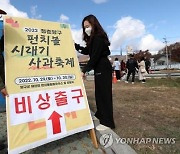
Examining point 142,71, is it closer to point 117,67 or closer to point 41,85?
point 117,67

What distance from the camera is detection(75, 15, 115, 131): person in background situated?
14.0ft

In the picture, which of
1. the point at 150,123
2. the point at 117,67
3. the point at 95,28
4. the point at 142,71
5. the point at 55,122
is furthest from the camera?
the point at 117,67

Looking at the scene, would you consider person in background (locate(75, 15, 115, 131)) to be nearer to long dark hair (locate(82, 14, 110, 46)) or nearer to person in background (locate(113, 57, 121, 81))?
long dark hair (locate(82, 14, 110, 46))

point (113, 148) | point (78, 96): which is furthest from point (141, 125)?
point (78, 96)

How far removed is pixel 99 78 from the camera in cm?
443

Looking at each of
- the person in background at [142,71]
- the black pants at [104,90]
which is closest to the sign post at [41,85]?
the black pants at [104,90]

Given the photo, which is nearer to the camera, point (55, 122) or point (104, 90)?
point (55, 122)

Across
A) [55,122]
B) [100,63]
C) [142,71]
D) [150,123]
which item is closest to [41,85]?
[55,122]

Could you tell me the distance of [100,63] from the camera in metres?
4.41

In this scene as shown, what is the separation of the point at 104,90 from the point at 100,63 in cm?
46

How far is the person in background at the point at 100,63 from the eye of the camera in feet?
14.0

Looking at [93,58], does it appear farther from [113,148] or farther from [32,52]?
[113,148]

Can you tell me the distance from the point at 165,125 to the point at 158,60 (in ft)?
334

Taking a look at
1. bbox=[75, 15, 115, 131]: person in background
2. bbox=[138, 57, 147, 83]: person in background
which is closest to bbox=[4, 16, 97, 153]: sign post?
bbox=[75, 15, 115, 131]: person in background
